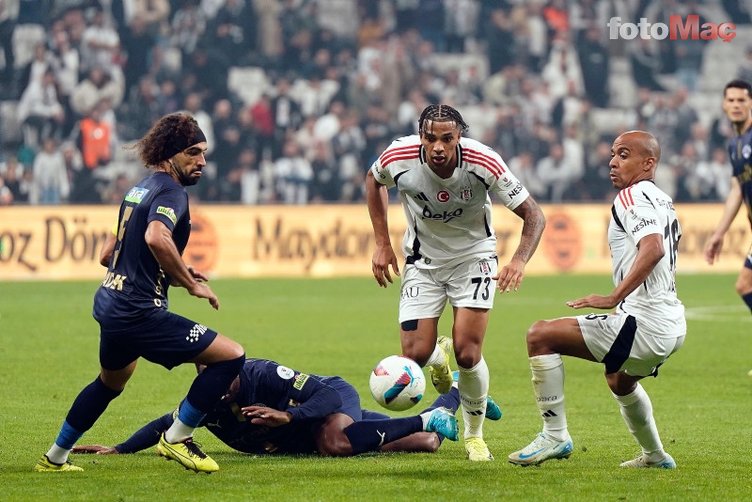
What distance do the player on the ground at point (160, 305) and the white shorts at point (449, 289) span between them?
1.55m

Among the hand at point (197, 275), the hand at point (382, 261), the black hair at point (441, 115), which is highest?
the black hair at point (441, 115)

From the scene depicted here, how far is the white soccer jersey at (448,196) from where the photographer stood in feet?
25.1

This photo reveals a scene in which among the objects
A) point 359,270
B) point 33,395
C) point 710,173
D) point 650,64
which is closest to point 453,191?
point 33,395

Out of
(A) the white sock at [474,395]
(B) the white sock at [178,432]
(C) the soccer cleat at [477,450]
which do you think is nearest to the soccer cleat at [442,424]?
(C) the soccer cleat at [477,450]

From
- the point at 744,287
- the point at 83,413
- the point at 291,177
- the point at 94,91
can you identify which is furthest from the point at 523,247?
the point at 94,91

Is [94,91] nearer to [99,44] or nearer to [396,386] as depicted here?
[99,44]

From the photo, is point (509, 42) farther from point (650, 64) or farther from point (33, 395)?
point (33, 395)

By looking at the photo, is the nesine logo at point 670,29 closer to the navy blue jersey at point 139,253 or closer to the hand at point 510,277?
the hand at point 510,277

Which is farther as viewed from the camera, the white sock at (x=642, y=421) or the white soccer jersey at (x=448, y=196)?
the white soccer jersey at (x=448, y=196)

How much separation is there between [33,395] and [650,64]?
73.1 ft

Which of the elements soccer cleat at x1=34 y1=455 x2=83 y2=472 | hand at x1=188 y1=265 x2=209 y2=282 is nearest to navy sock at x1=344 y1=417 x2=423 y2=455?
hand at x1=188 y1=265 x2=209 y2=282

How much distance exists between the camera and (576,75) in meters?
28.5

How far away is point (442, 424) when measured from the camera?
7543mm

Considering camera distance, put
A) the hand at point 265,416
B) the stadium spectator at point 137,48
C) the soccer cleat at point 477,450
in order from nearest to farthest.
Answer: the hand at point 265,416
the soccer cleat at point 477,450
the stadium spectator at point 137,48
